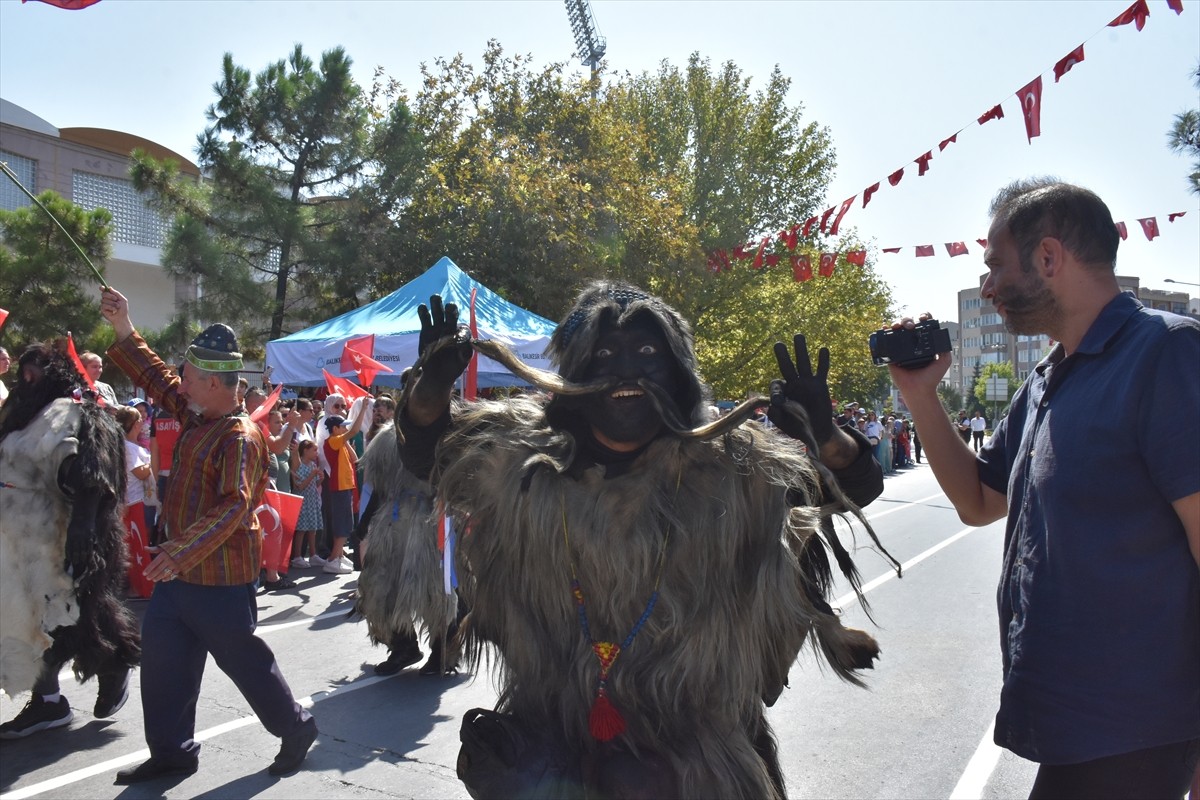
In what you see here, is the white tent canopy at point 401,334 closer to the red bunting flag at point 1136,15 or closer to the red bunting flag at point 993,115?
the red bunting flag at point 993,115

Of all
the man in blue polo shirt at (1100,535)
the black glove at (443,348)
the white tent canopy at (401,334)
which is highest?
the white tent canopy at (401,334)

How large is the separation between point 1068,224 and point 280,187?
2152cm

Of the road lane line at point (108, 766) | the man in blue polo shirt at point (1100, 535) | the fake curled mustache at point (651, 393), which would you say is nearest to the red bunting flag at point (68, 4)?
the fake curled mustache at point (651, 393)

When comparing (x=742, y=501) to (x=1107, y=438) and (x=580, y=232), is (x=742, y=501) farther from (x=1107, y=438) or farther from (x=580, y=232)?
(x=580, y=232)

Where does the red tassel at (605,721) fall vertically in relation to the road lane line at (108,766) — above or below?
above

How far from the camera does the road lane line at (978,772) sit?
14.6 ft

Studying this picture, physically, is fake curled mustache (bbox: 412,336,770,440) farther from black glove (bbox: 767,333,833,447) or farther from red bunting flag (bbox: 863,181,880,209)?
red bunting flag (bbox: 863,181,880,209)

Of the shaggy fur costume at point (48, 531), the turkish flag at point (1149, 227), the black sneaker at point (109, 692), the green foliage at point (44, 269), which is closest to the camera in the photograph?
the shaggy fur costume at point (48, 531)

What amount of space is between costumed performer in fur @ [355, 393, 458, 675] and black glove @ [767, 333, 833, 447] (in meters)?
4.12

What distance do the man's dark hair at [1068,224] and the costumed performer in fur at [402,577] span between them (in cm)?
457

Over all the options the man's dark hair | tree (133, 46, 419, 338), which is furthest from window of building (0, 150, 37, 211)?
the man's dark hair

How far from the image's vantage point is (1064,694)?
89.7 inches

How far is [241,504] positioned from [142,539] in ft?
18.3

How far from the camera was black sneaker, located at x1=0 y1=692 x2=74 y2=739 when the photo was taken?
5.13m
